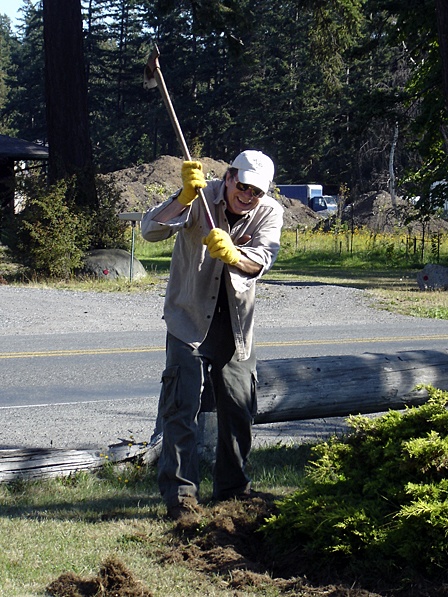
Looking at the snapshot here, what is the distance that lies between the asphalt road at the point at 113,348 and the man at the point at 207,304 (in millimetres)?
2257

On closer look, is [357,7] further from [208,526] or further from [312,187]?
[312,187]

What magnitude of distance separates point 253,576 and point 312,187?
185ft

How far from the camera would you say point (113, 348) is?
11898mm

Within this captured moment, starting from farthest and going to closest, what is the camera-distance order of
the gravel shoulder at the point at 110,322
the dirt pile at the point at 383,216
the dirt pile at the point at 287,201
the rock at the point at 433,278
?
the dirt pile at the point at 287,201, the dirt pile at the point at 383,216, the rock at the point at 433,278, the gravel shoulder at the point at 110,322

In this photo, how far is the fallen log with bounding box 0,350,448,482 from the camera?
6.18 metres

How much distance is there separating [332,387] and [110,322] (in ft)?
28.7

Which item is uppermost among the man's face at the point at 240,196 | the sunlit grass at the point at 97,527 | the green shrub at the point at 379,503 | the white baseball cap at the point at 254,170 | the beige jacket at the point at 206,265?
the white baseball cap at the point at 254,170

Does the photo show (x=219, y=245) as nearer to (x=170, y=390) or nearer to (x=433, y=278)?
(x=170, y=390)

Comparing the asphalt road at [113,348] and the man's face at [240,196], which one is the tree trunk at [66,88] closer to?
the asphalt road at [113,348]

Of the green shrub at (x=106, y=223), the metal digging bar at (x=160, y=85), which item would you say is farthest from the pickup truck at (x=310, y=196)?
the metal digging bar at (x=160, y=85)

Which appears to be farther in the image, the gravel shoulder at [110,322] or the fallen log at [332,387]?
the gravel shoulder at [110,322]

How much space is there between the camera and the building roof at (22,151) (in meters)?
27.1

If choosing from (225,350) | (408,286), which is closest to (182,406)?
(225,350)

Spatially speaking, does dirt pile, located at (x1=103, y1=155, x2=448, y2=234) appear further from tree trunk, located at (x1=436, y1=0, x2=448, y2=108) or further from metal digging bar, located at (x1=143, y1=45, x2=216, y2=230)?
metal digging bar, located at (x1=143, y1=45, x2=216, y2=230)
